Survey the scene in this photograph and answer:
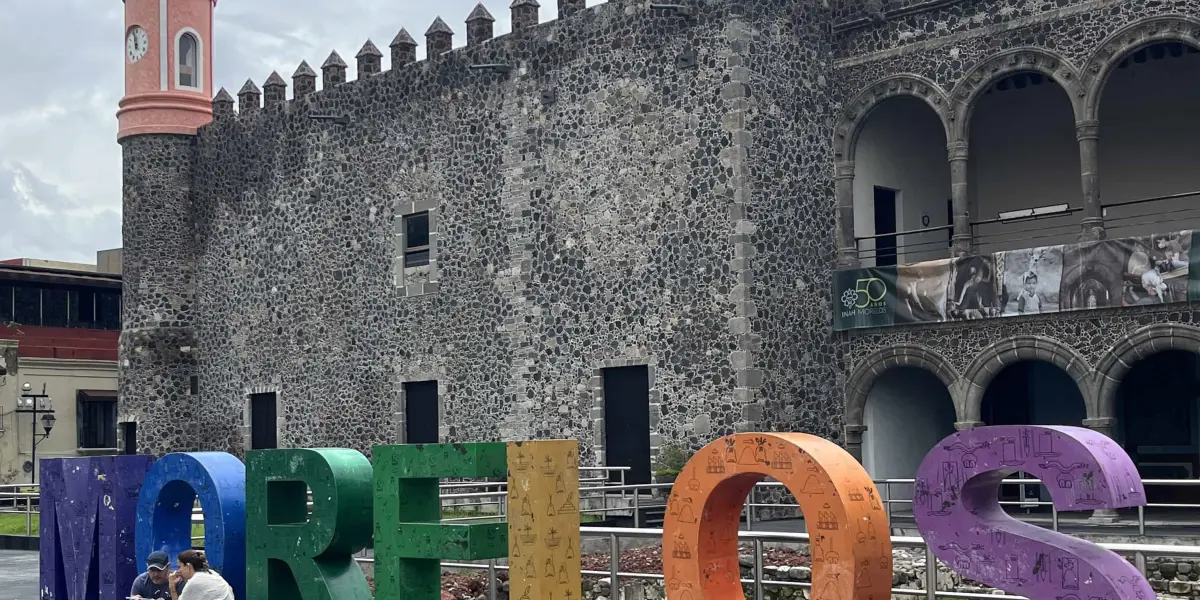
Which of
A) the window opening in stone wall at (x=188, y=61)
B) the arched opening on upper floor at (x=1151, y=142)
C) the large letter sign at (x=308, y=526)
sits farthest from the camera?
the window opening in stone wall at (x=188, y=61)

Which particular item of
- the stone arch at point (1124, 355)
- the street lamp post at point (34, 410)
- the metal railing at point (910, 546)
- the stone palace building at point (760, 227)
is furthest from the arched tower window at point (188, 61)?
the metal railing at point (910, 546)

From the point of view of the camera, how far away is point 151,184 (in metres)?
29.6

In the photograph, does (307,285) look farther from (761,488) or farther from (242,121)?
(761,488)

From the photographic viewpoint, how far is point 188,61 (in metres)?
30.4

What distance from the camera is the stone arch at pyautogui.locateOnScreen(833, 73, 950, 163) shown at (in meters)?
20.8

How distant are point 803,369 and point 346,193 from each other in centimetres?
962

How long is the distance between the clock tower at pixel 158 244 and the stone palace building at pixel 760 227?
362 centimetres

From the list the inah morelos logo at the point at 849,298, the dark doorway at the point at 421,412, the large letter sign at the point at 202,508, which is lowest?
the large letter sign at the point at 202,508

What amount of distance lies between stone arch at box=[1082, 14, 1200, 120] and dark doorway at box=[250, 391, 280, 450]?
15.6 m

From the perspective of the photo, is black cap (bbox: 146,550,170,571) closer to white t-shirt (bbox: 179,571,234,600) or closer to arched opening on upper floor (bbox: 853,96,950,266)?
white t-shirt (bbox: 179,571,234,600)

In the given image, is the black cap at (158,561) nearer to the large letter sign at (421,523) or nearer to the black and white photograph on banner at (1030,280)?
the large letter sign at (421,523)

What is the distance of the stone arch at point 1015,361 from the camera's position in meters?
19.3

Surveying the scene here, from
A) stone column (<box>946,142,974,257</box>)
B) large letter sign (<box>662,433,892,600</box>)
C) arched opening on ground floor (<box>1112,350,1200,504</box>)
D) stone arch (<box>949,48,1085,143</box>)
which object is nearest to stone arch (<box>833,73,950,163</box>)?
stone arch (<box>949,48,1085,143</box>)

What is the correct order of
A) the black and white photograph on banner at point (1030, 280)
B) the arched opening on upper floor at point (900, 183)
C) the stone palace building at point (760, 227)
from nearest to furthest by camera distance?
the black and white photograph on banner at point (1030, 280), the stone palace building at point (760, 227), the arched opening on upper floor at point (900, 183)
